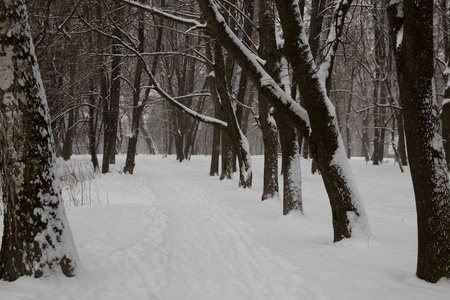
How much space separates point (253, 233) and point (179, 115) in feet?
68.7

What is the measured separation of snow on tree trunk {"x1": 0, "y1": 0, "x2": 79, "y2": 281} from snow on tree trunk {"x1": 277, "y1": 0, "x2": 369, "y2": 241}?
3.22 metres

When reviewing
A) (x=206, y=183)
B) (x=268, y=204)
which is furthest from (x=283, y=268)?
(x=206, y=183)

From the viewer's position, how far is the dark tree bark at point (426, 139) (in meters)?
3.14

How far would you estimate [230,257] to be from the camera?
4559 mm

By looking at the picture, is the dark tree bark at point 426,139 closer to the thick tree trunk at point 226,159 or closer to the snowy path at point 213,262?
the snowy path at point 213,262

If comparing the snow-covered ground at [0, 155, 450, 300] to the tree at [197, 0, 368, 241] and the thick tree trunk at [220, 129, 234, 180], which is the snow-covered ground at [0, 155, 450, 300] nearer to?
the tree at [197, 0, 368, 241]

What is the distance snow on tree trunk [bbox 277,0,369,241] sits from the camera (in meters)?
4.69

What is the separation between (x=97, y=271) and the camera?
11.9ft

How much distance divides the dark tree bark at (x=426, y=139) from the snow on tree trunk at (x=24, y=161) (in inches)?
135

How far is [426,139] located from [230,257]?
2.75 m

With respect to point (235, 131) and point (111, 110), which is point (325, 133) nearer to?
point (235, 131)

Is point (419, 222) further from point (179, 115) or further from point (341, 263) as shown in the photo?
point (179, 115)

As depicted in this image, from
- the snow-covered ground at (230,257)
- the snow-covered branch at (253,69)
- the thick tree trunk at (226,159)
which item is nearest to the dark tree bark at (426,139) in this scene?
the snow-covered ground at (230,257)

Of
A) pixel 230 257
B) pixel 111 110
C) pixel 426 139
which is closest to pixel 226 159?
pixel 111 110
